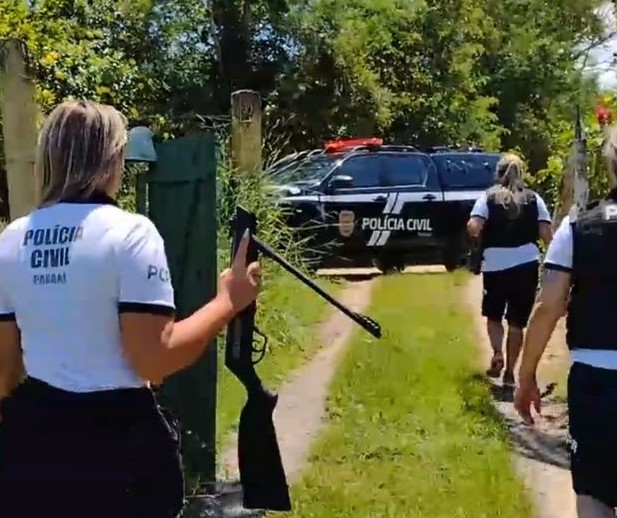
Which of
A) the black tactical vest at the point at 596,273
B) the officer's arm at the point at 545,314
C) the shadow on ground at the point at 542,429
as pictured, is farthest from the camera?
the shadow on ground at the point at 542,429

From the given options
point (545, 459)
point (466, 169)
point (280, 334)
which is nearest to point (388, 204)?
point (466, 169)

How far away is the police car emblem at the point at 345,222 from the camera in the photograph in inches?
622

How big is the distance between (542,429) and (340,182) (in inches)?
349

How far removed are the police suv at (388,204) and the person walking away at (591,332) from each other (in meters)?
11.0

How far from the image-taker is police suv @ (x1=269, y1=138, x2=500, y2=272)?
51.5ft

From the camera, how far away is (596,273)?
388 cm

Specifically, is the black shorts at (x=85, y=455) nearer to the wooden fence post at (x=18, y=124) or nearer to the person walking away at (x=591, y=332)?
the person walking away at (x=591, y=332)

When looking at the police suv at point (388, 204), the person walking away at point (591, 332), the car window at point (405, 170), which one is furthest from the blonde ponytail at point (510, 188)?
the car window at point (405, 170)

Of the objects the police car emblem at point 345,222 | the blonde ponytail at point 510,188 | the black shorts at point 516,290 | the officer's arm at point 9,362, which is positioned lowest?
the police car emblem at point 345,222

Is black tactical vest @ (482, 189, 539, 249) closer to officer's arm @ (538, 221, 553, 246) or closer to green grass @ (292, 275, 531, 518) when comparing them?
officer's arm @ (538, 221, 553, 246)

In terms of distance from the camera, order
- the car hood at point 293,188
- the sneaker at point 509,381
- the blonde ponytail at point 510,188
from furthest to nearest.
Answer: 1. the car hood at point 293,188
2. the sneaker at point 509,381
3. the blonde ponytail at point 510,188

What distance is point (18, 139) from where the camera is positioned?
496cm

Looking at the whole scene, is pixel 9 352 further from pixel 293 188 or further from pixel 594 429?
pixel 293 188

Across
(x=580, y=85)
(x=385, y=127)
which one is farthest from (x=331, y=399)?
(x=580, y=85)
